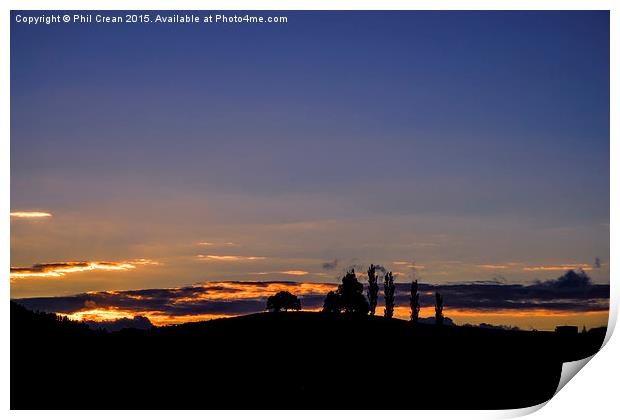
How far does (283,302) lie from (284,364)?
151 inches

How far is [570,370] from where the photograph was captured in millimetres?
21453

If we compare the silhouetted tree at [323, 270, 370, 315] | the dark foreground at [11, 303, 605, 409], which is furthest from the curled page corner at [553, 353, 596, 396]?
the silhouetted tree at [323, 270, 370, 315]

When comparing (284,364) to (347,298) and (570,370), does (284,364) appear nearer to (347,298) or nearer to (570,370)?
(347,298)

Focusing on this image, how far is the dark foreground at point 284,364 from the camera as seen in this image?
21891 millimetres

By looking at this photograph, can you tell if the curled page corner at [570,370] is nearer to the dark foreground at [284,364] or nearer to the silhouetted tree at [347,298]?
the dark foreground at [284,364]

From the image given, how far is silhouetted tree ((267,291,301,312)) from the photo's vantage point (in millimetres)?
26444

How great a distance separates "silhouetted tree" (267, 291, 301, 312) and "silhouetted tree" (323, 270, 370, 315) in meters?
1.31

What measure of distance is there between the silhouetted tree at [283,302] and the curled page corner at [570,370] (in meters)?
8.67

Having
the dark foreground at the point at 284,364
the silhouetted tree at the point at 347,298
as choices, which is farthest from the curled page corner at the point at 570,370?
the silhouetted tree at the point at 347,298
